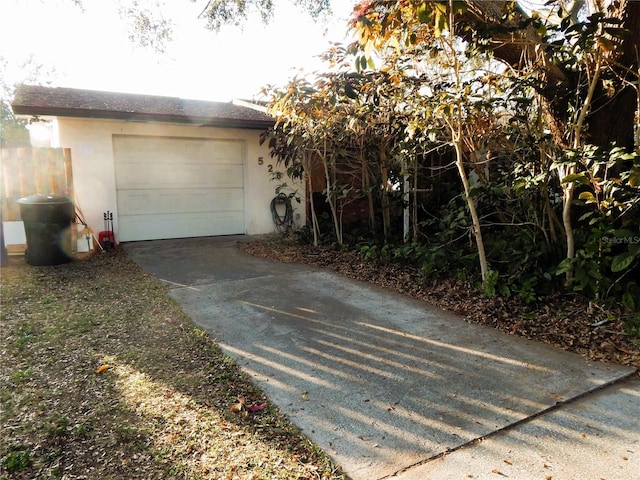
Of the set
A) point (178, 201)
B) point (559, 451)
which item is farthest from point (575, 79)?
point (178, 201)

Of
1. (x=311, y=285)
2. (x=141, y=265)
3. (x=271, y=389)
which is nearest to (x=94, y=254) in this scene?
(x=141, y=265)

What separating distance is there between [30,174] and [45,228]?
4.59 ft

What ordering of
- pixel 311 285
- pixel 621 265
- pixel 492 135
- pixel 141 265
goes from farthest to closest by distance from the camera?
1. pixel 141 265
2. pixel 311 285
3. pixel 492 135
4. pixel 621 265

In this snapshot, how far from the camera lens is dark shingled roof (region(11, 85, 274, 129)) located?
6805 millimetres

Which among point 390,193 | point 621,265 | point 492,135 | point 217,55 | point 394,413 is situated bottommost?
point 394,413

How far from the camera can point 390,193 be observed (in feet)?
22.8

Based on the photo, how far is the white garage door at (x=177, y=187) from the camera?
7.98 metres

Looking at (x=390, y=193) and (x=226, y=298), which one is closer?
(x=226, y=298)

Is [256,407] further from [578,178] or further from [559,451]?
[578,178]

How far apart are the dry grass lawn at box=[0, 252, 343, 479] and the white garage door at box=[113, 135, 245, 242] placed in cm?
403

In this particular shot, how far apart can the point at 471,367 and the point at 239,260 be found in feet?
14.5

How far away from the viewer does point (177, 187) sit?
333 inches

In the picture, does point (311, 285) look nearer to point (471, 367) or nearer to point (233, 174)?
point (471, 367)

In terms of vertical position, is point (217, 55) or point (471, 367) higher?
point (217, 55)
